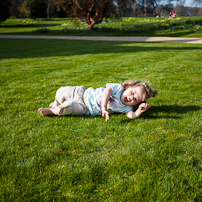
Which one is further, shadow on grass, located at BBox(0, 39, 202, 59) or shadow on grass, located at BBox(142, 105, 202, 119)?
shadow on grass, located at BBox(0, 39, 202, 59)

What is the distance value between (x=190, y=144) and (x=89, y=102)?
72.7 inches

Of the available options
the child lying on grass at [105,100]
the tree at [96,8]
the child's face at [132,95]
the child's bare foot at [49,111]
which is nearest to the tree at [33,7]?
the tree at [96,8]

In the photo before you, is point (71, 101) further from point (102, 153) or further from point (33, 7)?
point (33, 7)

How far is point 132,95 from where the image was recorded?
10.8 ft

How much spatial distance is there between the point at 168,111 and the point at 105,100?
4.40 ft

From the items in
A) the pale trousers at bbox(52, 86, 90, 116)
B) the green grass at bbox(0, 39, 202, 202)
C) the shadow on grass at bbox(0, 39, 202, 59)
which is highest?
the shadow on grass at bbox(0, 39, 202, 59)

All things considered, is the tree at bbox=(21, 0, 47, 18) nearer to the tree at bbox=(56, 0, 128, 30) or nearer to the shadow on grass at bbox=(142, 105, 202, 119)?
the tree at bbox=(56, 0, 128, 30)

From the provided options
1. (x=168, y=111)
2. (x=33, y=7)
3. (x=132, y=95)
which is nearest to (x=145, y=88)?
(x=132, y=95)

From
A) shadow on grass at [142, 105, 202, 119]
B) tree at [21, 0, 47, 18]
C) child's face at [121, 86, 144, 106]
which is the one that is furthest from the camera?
tree at [21, 0, 47, 18]

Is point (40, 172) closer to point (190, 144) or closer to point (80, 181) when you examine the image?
point (80, 181)

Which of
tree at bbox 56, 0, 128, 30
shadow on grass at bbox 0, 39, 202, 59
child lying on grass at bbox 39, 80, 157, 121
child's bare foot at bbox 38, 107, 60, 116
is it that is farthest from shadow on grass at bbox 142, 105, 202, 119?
tree at bbox 56, 0, 128, 30

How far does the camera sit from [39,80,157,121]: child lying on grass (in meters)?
3.28

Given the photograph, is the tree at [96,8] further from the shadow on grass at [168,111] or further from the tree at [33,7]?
the shadow on grass at [168,111]

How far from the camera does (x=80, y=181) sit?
1.97 meters
